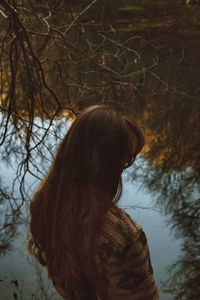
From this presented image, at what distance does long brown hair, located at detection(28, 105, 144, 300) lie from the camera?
0.93 metres

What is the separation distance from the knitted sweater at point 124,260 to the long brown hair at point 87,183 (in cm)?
3

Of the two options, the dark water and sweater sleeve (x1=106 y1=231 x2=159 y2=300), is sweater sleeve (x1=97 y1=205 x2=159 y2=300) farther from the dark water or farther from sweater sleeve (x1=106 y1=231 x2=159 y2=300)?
the dark water

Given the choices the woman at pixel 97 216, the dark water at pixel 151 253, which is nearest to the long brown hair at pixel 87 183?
the woman at pixel 97 216

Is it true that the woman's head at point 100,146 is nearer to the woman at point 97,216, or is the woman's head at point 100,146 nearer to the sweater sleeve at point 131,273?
the woman at point 97,216

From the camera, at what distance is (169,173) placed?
19.6 feet

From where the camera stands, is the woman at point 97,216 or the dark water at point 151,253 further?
the dark water at point 151,253

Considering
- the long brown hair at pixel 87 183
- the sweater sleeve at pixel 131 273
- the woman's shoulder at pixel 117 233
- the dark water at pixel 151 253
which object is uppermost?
the dark water at pixel 151 253

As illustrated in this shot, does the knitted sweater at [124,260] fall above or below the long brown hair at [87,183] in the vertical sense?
below

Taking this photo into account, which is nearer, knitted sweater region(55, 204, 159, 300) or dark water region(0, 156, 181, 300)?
knitted sweater region(55, 204, 159, 300)

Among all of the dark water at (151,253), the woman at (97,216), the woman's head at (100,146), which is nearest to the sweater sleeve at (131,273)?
the woman at (97,216)

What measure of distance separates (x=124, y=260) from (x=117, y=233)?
0.07m

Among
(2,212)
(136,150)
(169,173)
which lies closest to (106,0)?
(169,173)

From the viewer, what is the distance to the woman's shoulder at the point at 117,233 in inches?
34.9

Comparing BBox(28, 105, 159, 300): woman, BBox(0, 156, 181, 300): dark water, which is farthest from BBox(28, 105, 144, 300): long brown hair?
BBox(0, 156, 181, 300): dark water
